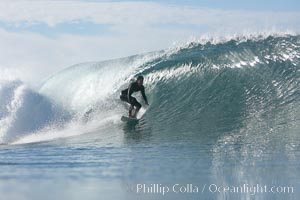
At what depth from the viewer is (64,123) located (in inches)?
864

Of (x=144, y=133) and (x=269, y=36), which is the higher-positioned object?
(x=269, y=36)

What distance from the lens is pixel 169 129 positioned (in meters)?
17.1

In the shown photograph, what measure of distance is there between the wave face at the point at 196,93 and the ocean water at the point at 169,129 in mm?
42

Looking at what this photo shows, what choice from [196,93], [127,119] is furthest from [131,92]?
[196,93]

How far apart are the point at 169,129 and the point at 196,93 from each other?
11.0 ft

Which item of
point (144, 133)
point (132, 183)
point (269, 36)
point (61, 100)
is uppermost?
point (269, 36)

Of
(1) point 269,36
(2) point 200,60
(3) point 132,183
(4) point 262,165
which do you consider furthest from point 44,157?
(1) point 269,36

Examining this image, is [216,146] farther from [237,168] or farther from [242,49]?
[242,49]

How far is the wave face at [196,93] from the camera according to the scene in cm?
1745

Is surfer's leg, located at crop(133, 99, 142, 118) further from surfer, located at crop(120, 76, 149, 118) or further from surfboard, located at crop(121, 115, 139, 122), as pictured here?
surfboard, located at crop(121, 115, 139, 122)

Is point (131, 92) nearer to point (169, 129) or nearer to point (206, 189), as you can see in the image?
point (169, 129)

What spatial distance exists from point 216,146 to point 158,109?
569 centimetres

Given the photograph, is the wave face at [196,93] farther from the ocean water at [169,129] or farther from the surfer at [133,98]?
the surfer at [133,98]

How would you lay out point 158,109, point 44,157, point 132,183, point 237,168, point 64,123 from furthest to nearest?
point 64,123 → point 158,109 → point 44,157 → point 237,168 → point 132,183
